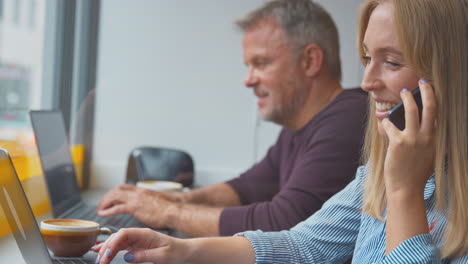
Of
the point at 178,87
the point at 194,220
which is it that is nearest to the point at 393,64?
the point at 194,220

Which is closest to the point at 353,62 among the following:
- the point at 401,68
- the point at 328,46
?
the point at 328,46

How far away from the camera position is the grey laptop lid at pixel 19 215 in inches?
37.0

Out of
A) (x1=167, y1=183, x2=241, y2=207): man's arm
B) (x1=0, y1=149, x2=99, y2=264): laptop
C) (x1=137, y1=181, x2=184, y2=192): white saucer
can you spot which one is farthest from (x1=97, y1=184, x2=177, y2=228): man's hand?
(x1=0, y1=149, x2=99, y2=264): laptop

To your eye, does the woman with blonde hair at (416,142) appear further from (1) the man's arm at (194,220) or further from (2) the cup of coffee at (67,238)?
(1) the man's arm at (194,220)

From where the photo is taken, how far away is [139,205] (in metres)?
1.84

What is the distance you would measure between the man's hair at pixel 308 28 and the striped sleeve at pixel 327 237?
871mm

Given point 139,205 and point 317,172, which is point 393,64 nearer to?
point 317,172

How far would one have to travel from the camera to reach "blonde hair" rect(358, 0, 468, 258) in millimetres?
994

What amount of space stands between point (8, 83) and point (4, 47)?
5.7 inches

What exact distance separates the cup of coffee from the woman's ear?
1.14 m

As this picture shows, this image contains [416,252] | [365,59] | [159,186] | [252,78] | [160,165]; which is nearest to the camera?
[416,252]

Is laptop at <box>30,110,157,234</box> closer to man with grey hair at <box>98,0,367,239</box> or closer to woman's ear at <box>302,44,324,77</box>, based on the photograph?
man with grey hair at <box>98,0,367,239</box>

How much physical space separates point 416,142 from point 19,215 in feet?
2.06

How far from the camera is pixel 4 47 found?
2.04 metres
